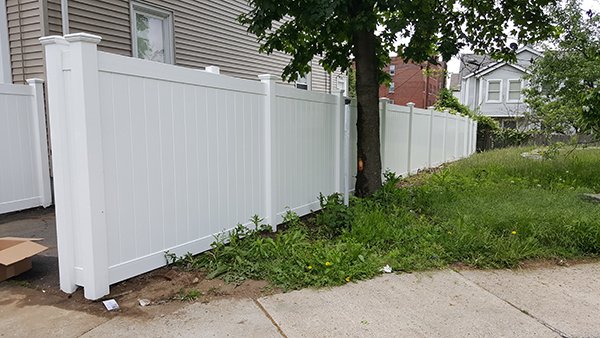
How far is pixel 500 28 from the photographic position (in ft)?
24.5

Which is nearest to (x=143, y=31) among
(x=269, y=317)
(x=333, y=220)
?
(x=333, y=220)

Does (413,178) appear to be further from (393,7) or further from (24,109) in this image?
(24,109)

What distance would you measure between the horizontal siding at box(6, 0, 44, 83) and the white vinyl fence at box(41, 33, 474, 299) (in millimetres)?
4214

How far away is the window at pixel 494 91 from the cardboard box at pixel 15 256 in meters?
31.4

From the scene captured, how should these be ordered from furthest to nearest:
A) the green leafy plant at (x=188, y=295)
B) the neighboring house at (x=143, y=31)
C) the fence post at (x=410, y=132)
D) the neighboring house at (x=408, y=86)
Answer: the neighboring house at (x=408, y=86), the fence post at (x=410, y=132), the neighboring house at (x=143, y=31), the green leafy plant at (x=188, y=295)

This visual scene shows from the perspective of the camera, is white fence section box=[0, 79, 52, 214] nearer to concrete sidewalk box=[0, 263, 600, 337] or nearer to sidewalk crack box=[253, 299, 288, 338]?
concrete sidewalk box=[0, 263, 600, 337]

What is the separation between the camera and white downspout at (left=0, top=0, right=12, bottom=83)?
271 inches

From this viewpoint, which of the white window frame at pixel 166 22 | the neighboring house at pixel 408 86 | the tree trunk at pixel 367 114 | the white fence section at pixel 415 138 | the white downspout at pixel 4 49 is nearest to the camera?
the tree trunk at pixel 367 114

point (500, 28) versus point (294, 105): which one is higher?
point (500, 28)

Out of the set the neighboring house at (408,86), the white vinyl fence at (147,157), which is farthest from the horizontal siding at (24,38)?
the neighboring house at (408,86)

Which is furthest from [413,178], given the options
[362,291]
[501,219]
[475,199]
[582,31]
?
[362,291]

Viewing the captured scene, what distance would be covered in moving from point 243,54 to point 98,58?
811 centimetres

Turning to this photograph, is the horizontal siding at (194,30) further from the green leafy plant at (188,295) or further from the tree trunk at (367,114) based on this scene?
the green leafy plant at (188,295)

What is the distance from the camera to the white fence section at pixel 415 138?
8797 millimetres
